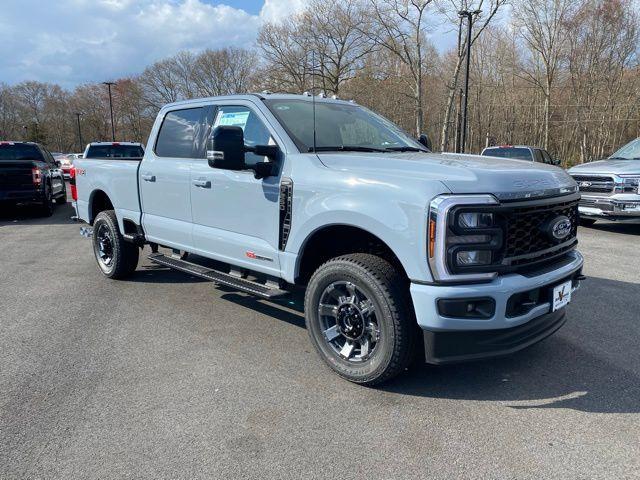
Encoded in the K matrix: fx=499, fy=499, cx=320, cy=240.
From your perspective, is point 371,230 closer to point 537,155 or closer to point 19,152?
point 537,155

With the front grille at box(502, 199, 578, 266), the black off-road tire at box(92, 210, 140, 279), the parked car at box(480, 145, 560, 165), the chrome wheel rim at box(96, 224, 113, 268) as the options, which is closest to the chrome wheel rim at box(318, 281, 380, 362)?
the front grille at box(502, 199, 578, 266)

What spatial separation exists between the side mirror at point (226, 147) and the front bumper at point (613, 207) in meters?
7.43

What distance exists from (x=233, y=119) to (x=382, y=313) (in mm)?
2379

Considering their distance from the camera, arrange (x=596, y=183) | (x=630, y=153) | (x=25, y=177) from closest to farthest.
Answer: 1. (x=596, y=183)
2. (x=630, y=153)
3. (x=25, y=177)

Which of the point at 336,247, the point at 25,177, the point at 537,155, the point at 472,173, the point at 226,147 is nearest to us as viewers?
the point at 472,173

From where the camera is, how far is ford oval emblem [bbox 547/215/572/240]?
130 inches

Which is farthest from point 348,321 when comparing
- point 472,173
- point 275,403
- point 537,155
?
point 537,155

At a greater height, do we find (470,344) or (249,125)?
(249,125)

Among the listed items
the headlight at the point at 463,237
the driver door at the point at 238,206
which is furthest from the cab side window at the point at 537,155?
the headlight at the point at 463,237

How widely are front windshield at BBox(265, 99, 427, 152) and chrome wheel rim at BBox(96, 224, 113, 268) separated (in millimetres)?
3226

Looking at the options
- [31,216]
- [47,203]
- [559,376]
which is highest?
[47,203]

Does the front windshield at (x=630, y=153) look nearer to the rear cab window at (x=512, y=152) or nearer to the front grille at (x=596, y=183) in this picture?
the front grille at (x=596, y=183)

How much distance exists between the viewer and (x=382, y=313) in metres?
3.20

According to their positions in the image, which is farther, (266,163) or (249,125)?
(249,125)
